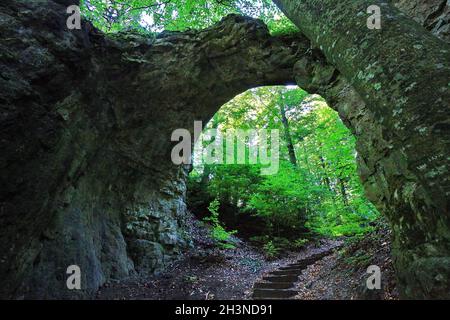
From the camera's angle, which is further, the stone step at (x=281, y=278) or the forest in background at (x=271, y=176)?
the forest in background at (x=271, y=176)

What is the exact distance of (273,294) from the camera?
673 cm

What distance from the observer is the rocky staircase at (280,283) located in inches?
265

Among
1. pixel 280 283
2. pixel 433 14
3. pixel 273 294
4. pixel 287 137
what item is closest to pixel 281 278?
pixel 280 283

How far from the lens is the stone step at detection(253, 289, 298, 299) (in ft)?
21.9

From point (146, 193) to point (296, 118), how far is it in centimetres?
1217

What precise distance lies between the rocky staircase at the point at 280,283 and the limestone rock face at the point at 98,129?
120 inches

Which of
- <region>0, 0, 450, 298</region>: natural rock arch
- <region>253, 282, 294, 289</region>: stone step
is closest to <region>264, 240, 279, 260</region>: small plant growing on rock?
<region>0, 0, 450, 298</region>: natural rock arch

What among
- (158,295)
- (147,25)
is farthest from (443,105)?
(147,25)

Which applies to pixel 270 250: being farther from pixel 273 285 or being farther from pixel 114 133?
pixel 114 133

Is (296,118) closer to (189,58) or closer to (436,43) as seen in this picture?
(189,58)

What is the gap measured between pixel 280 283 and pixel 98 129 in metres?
5.88

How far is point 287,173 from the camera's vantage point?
40.8 ft

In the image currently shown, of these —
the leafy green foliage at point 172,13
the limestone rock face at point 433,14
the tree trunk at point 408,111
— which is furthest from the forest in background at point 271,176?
the tree trunk at point 408,111

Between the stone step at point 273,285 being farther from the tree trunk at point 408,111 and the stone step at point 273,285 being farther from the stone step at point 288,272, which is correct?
the tree trunk at point 408,111
